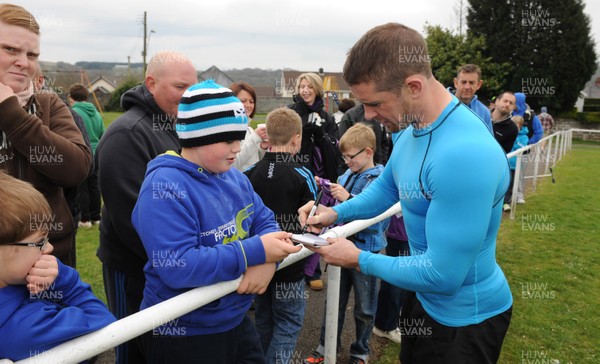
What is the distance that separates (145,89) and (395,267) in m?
1.81

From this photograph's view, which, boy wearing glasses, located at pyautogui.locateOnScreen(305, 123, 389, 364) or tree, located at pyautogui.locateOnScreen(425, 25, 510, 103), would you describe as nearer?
boy wearing glasses, located at pyautogui.locateOnScreen(305, 123, 389, 364)

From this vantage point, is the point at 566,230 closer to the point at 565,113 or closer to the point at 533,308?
the point at 533,308

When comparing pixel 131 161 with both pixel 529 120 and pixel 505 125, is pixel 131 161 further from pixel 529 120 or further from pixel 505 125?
pixel 529 120

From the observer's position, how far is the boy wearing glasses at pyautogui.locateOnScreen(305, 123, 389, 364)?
11.0 feet

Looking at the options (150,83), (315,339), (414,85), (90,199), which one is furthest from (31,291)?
(90,199)

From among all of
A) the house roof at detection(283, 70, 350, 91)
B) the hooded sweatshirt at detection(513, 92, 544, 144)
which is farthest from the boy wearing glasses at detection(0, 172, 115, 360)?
the hooded sweatshirt at detection(513, 92, 544, 144)

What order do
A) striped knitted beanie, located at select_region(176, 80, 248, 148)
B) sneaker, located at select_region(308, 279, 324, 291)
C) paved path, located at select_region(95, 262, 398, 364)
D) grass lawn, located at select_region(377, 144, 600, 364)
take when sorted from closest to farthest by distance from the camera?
striped knitted beanie, located at select_region(176, 80, 248, 148), paved path, located at select_region(95, 262, 398, 364), grass lawn, located at select_region(377, 144, 600, 364), sneaker, located at select_region(308, 279, 324, 291)

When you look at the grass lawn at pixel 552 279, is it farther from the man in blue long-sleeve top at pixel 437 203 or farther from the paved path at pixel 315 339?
the man in blue long-sleeve top at pixel 437 203

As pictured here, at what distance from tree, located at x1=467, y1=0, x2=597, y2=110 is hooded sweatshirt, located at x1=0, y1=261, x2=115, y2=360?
3796 cm

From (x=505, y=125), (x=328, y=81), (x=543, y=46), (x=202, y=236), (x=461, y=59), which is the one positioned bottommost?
(x=202, y=236)

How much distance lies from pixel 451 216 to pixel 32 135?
6.65ft

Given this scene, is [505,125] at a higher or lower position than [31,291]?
higher

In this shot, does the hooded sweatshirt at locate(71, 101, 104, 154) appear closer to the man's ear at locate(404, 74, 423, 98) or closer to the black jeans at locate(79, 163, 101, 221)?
the black jeans at locate(79, 163, 101, 221)

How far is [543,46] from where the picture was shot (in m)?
35.5
